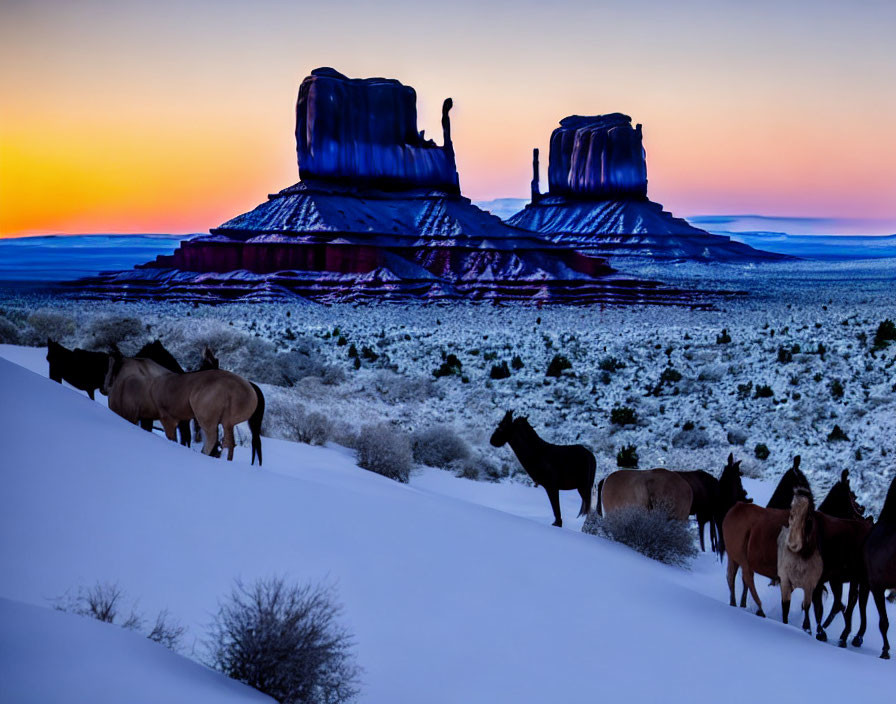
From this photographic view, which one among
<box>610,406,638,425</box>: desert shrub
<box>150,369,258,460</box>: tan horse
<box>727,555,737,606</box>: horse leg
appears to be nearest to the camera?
<box>727,555,737,606</box>: horse leg

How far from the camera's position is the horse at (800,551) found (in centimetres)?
823

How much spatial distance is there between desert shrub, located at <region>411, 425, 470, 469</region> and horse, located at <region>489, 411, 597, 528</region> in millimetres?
7925

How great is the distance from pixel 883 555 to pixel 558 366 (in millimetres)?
26130

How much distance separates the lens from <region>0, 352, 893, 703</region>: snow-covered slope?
654 centimetres

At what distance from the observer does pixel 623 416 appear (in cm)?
2684

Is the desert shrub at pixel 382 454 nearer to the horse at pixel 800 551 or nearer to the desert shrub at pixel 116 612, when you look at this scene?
the horse at pixel 800 551

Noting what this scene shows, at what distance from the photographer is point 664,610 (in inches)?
337

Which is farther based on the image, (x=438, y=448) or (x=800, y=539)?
(x=438, y=448)

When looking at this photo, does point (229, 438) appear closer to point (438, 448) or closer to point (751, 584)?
point (751, 584)

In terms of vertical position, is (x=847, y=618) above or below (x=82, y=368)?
below

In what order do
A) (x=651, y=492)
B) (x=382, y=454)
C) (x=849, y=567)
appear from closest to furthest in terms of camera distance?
1. (x=849, y=567)
2. (x=651, y=492)
3. (x=382, y=454)

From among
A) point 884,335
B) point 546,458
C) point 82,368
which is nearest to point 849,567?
point 546,458

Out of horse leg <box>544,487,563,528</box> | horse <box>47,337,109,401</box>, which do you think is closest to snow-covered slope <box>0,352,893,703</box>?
horse leg <box>544,487,563,528</box>

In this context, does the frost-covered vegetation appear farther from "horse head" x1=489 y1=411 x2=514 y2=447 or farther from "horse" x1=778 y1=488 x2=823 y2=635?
"horse" x1=778 y1=488 x2=823 y2=635
